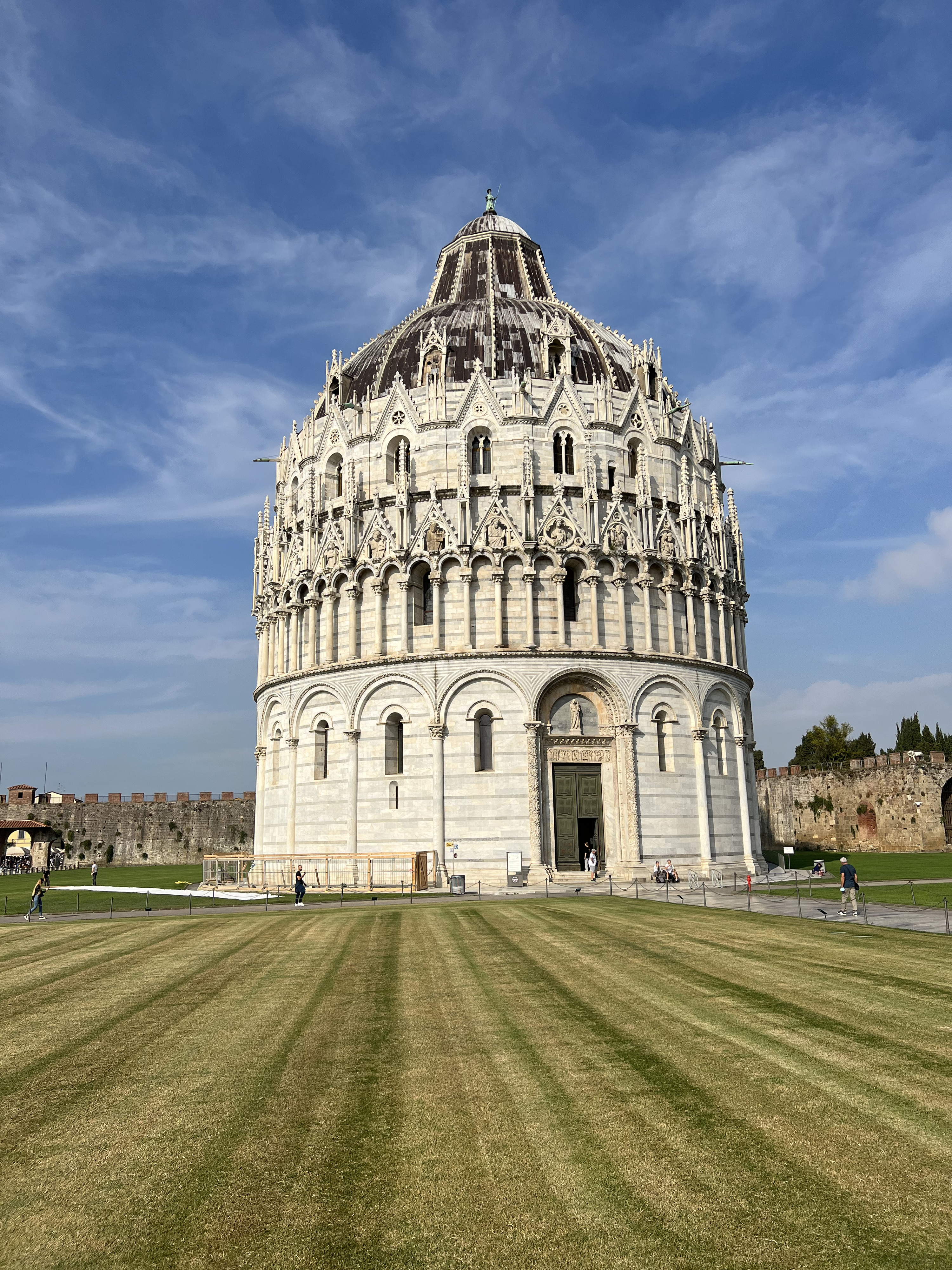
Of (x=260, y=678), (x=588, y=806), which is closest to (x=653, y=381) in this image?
(x=588, y=806)

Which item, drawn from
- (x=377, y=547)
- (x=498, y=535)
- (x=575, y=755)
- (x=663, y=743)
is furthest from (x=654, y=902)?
(x=377, y=547)

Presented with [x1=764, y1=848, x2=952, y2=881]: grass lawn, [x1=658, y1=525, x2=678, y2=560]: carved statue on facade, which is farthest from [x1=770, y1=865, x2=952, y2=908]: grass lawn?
[x1=658, y1=525, x2=678, y2=560]: carved statue on facade

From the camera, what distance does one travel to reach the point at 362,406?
52.9m

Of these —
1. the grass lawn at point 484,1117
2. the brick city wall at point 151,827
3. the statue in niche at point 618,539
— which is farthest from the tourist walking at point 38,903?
the brick city wall at point 151,827

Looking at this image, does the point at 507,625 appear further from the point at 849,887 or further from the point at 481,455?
the point at 849,887

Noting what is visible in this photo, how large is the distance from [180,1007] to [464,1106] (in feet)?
24.1

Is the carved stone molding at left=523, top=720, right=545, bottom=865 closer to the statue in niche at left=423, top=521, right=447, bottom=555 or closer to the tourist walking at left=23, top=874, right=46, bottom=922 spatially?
the statue in niche at left=423, top=521, right=447, bottom=555

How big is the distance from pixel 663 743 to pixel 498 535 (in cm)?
1355

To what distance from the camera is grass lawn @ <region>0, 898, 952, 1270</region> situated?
7.50m

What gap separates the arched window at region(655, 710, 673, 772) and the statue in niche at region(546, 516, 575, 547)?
9891 mm

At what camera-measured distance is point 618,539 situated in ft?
159

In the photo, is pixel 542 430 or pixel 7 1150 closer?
pixel 7 1150

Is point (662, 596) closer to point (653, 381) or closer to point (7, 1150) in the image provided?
point (653, 381)

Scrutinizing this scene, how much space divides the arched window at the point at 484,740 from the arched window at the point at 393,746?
378cm
